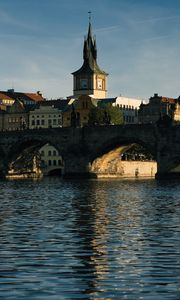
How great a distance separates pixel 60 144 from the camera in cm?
13662

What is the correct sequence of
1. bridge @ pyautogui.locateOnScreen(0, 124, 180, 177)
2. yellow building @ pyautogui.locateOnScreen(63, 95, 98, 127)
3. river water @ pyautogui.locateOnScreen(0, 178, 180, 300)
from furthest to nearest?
yellow building @ pyautogui.locateOnScreen(63, 95, 98, 127) < bridge @ pyautogui.locateOnScreen(0, 124, 180, 177) < river water @ pyautogui.locateOnScreen(0, 178, 180, 300)

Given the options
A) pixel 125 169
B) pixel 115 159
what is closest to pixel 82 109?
pixel 125 169

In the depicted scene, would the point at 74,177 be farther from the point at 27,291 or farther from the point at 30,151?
the point at 27,291

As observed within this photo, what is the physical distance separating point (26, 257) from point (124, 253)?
3448 millimetres

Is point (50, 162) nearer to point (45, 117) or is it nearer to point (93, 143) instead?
point (45, 117)

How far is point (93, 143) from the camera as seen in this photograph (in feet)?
430

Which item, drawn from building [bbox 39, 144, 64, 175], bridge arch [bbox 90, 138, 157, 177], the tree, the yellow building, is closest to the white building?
the yellow building

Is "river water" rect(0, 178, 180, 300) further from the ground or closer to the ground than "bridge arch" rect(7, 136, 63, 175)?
closer to the ground

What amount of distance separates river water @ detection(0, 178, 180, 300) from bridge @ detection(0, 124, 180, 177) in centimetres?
7363

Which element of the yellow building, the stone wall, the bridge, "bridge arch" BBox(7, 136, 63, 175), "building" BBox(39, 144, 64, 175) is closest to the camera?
the bridge

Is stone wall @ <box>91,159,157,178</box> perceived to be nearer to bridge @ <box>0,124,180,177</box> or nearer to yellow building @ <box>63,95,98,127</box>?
bridge @ <box>0,124,180,177</box>

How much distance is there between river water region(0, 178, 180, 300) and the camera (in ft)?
69.2

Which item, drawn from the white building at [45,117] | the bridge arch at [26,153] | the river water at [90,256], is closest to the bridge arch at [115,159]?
the bridge arch at [26,153]

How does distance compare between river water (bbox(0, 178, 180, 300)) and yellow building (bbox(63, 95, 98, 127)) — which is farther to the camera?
yellow building (bbox(63, 95, 98, 127))
